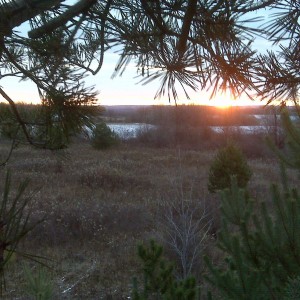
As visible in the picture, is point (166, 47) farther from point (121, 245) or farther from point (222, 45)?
point (121, 245)

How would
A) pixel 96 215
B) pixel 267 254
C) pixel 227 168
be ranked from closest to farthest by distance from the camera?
pixel 267 254 < pixel 96 215 < pixel 227 168

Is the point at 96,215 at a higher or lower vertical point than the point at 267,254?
lower

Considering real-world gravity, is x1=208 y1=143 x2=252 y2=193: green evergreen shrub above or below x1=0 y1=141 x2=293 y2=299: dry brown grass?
above

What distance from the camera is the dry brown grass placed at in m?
8.22

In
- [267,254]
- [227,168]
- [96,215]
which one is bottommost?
[96,215]

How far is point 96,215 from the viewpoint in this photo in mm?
11570

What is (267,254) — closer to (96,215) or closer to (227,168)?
(96,215)

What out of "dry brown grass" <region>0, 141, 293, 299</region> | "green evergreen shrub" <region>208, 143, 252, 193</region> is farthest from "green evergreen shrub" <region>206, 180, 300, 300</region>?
"green evergreen shrub" <region>208, 143, 252, 193</region>

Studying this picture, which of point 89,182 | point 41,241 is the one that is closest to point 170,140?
point 89,182

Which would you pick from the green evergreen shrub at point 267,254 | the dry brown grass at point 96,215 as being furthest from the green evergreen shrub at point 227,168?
the green evergreen shrub at point 267,254

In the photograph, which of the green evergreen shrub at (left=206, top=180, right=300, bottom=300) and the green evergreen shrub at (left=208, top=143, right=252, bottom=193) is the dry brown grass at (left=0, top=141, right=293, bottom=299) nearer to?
the green evergreen shrub at (left=208, top=143, right=252, bottom=193)

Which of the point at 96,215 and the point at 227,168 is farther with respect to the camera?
the point at 227,168

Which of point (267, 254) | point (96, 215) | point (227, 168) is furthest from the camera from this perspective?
point (227, 168)

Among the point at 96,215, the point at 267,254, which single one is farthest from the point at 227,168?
the point at 267,254
